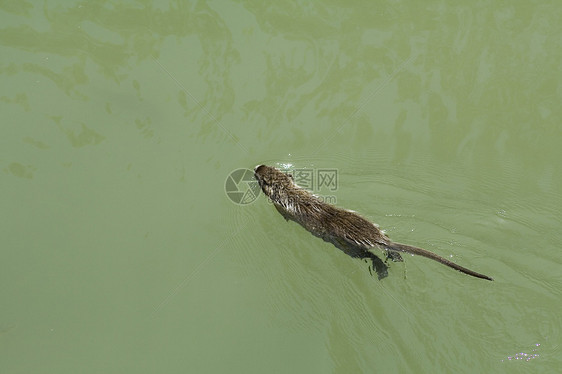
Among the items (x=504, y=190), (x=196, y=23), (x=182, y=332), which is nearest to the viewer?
(x=182, y=332)

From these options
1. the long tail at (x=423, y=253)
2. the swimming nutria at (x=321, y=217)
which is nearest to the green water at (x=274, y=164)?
the swimming nutria at (x=321, y=217)

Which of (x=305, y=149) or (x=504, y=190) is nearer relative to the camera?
(x=504, y=190)

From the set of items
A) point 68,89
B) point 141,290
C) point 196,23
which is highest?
point 196,23

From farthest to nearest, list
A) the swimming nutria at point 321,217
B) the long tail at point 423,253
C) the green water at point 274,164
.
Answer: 1. the green water at point 274,164
2. the swimming nutria at point 321,217
3. the long tail at point 423,253

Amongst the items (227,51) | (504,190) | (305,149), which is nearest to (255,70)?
(227,51)

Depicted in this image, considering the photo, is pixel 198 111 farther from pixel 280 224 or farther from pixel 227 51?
pixel 280 224

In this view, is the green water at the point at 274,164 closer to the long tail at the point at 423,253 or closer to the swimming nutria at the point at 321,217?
the swimming nutria at the point at 321,217

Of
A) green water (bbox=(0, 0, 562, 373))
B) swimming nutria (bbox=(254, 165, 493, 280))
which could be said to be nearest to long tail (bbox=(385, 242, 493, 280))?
swimming nutria (bbox=(254, 165, 493, 280))

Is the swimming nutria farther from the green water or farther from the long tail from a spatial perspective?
the green water
